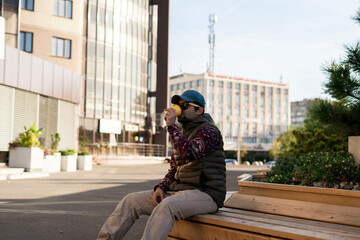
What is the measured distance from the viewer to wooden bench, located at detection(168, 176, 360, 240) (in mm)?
3073

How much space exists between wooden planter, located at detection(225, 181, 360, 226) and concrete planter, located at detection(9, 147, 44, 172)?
13.9 metres

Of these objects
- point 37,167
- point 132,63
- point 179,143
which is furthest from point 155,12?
point 179,143

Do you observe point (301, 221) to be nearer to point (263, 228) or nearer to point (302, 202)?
point (302, 202)

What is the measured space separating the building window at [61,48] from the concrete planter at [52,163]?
1095 cm

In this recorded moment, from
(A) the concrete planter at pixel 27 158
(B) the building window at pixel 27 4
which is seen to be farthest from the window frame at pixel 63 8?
(A) the concrete planter at pixel 27 158

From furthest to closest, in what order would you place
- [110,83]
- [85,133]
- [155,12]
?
[155,12]
[110,83]
[85,133]

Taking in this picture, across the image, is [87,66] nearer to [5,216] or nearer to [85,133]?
[85,133]

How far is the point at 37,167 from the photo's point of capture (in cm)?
1680

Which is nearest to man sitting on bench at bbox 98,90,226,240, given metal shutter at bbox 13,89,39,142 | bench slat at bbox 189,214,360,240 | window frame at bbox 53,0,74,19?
bench slat at bbox 189,214,360,240

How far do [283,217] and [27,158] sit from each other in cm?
1491

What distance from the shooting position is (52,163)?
1881cm

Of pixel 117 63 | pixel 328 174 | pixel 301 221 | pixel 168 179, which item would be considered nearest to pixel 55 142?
pixel 168 179

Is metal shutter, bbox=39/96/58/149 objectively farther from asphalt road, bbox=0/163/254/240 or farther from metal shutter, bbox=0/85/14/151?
asphalt road, bbox=0/163/254/240

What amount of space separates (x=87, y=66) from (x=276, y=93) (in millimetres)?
89506
